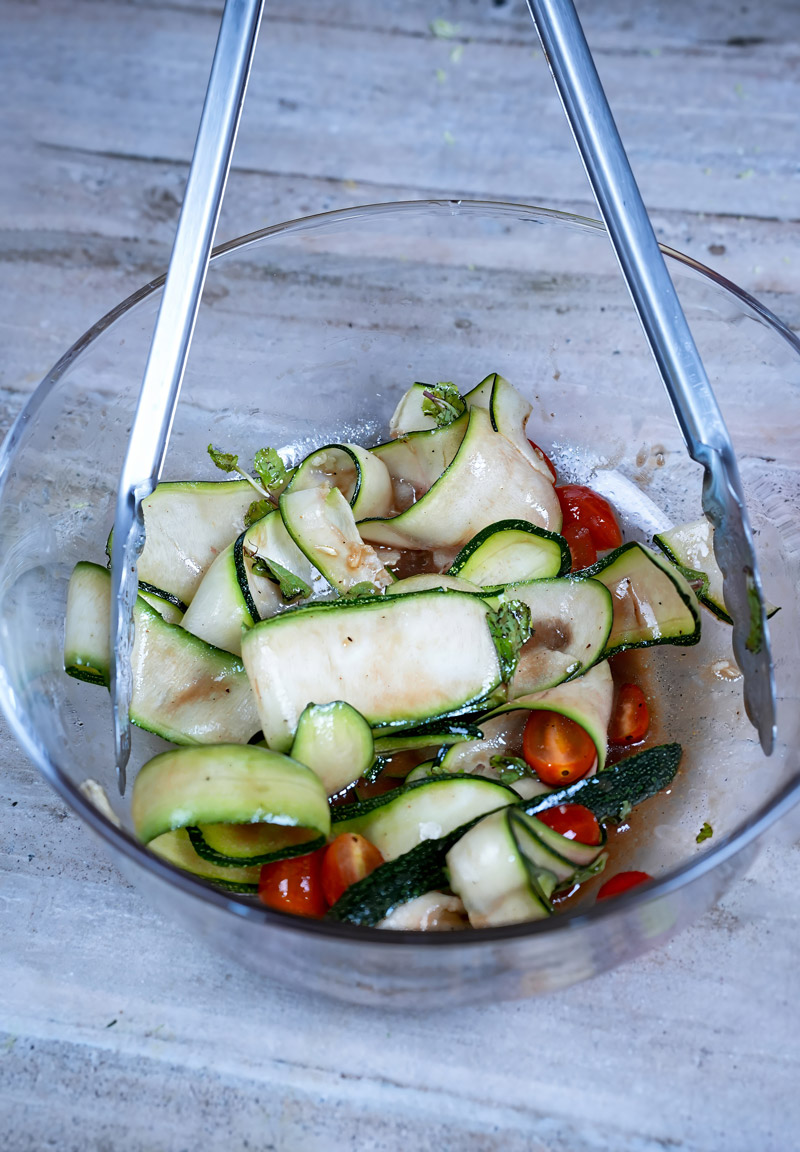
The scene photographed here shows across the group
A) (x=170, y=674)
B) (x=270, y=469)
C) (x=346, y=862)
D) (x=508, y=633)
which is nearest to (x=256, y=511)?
(x=270, y=469)

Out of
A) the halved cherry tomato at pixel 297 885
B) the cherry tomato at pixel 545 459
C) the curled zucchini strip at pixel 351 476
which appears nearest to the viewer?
the halved cherry tomato at pixel 297 885

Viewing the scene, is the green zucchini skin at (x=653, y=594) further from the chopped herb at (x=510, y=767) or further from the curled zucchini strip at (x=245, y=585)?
the curled zucchini strip at (x=245, y=585)

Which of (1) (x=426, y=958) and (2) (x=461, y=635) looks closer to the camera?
(1) (x=426, y=958)

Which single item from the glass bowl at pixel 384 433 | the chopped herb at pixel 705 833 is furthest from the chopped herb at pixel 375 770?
the chopped herb at pixel 705 833

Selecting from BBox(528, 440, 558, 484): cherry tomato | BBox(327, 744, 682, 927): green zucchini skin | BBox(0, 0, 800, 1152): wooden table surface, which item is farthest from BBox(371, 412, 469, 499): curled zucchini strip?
BBox(0, 0, 800, 1152): wooden table surface

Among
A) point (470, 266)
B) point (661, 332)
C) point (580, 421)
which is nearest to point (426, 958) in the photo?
point (661, 332)

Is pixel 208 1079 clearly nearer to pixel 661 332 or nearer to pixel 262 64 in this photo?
pixel 661 332
